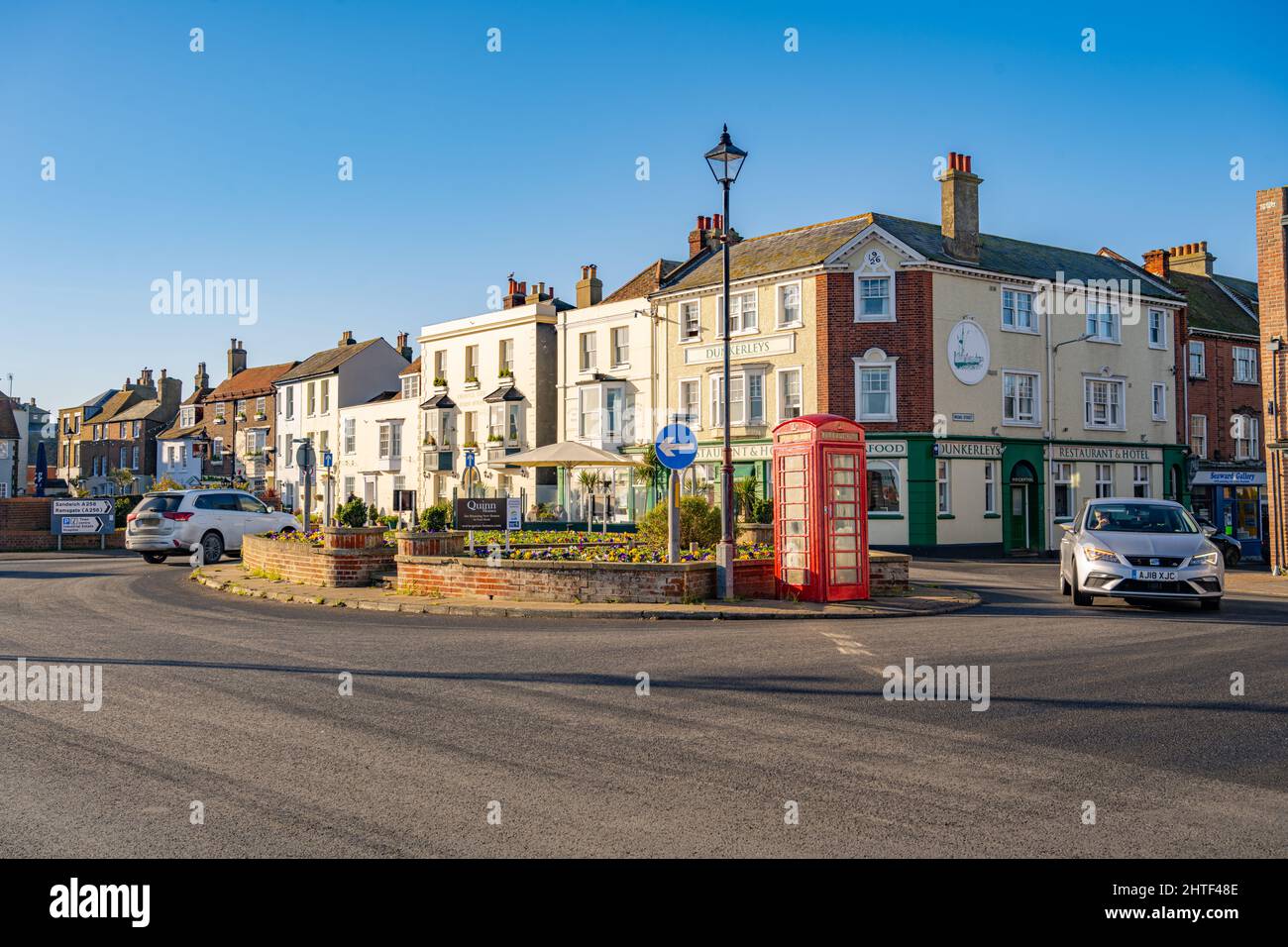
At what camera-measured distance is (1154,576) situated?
50.1ft

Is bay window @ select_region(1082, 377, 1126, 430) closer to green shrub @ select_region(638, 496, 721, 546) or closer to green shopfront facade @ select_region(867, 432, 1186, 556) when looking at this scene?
green shopfront facade @ select_region(867, 432, 1186, 556)

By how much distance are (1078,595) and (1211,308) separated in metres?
37.2

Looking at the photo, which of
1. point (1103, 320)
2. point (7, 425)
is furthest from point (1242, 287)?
point (7, 425)

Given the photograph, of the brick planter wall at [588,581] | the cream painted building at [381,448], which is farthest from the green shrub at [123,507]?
the brick planter wall at [588,581]

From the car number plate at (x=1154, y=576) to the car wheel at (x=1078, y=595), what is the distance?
3.62 ft

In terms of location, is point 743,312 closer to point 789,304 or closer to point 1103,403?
point 789,304

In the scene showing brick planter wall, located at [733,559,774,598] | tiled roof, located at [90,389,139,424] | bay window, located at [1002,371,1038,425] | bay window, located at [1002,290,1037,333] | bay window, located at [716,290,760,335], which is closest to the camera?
brick planter wall, located at [733,559,774,598]

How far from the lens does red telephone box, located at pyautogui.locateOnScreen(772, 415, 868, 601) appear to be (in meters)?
15.8

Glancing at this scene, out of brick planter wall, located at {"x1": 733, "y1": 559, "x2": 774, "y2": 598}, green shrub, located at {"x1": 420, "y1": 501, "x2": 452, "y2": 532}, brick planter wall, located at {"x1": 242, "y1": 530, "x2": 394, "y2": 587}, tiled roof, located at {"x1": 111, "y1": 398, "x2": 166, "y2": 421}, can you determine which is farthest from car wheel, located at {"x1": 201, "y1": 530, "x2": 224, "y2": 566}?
tiled roof, located at {"x1": 111, "y1": 398, "x2": 166, "y2": 421}

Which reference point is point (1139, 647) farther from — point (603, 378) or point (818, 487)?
point (603, 378)

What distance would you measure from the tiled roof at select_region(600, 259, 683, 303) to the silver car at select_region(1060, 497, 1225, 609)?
30.1 meters

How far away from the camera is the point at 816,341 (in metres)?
36.8
